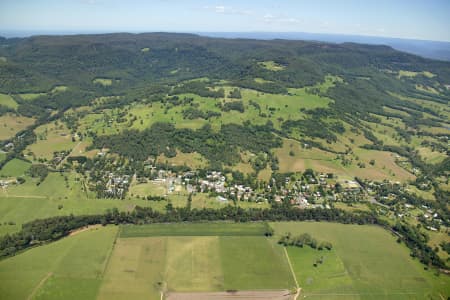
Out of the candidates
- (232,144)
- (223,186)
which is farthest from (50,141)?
(223,186)

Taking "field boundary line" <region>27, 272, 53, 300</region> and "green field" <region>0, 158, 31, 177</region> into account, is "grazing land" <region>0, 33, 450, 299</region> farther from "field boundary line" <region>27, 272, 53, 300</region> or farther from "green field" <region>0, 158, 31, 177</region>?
"green field" <region>0, 158, 31, 177</region>

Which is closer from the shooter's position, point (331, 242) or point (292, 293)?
point (292, 293)

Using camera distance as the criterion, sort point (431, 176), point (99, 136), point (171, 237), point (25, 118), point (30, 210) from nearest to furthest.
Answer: point (171, 237) < point (30, 210) < point (431, 176) < point (99, 136) < point (25, 118)

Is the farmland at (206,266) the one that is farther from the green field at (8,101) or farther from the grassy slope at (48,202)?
the green field at (8,101)

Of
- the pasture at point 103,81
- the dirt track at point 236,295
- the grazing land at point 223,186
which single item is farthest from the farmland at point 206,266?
the pasture at point 103,81

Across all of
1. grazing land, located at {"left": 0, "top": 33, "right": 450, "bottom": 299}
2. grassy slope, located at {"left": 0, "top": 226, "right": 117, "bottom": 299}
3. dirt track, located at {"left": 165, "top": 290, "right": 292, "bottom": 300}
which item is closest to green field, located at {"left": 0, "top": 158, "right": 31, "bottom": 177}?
grazing land, located at {"left": 0, "top": 33, "right": 450, "bottom": 299}

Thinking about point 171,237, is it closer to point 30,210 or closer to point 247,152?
point 30,210

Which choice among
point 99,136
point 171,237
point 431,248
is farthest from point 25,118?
point 431,248
